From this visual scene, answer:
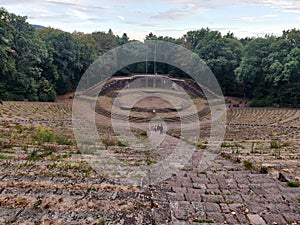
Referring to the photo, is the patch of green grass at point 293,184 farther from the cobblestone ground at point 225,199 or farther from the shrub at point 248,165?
the shrub at point 248,165

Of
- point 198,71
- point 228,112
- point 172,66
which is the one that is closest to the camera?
point 228,112

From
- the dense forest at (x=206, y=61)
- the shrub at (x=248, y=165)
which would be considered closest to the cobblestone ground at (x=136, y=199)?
the shrub at (x=248, y=165)

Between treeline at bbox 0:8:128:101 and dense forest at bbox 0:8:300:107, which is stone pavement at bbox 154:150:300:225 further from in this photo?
dense forest at bbox 0:8:300:107

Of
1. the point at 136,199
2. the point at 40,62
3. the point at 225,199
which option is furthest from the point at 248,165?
the point at 40,62

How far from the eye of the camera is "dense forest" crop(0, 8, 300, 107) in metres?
27.6

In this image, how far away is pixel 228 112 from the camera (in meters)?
27.8

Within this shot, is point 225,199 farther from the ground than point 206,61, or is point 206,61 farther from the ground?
point 206,61

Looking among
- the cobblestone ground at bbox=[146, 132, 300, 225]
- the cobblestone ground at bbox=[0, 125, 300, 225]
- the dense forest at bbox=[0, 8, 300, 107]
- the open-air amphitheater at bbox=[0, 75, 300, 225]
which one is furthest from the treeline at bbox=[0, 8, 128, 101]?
the cobblestone ground at bbox=[146, 132, 300, 225]

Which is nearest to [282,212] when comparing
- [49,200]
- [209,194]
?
[209,194]

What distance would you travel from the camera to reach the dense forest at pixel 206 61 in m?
27.6

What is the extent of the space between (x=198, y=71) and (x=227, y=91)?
17.4 feet

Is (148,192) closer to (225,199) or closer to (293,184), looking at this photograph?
(225,199)

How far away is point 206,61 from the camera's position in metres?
37.2

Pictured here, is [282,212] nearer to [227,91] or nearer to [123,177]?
[123,177]
